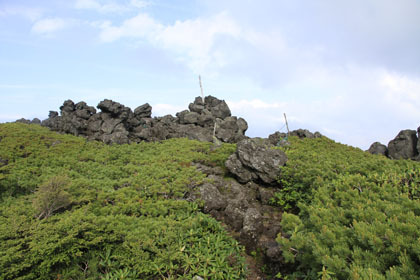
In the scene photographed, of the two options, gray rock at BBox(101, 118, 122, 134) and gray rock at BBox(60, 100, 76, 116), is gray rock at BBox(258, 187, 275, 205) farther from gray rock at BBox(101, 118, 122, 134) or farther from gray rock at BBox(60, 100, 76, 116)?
gray rock at BBox(60, 100, 76, 116)

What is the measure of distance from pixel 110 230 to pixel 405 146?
25608mm

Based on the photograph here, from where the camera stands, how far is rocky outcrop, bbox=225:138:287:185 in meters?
11.6

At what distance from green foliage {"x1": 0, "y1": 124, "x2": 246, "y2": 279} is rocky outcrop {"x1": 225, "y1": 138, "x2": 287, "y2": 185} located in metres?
2.01

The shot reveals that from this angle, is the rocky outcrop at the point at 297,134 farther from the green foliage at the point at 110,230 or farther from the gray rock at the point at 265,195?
the green foliage at the point at 110,230

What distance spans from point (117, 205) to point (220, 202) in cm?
394

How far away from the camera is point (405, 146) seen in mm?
21812

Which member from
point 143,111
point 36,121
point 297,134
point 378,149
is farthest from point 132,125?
point 378,149

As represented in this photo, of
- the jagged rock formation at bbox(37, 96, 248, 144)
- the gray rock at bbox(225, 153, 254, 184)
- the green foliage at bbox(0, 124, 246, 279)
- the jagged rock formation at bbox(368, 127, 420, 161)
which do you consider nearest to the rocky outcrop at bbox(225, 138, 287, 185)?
the gray rock at bbox(225, 153, 254, 184)

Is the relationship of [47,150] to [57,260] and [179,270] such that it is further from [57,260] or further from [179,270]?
[179,270]

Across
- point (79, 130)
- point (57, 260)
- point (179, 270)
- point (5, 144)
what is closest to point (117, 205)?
point (57, 260)

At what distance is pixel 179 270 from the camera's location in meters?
6.12

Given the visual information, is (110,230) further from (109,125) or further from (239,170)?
(109,125)

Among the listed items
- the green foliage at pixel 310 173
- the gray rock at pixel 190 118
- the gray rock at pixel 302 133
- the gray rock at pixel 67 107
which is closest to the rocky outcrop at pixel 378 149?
the gray rock at pixel 302 133

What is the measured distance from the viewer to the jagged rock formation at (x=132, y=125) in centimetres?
2352
